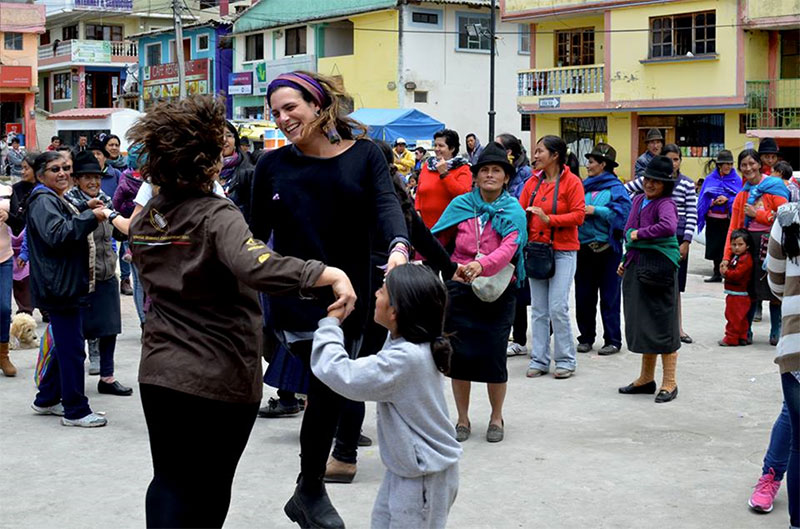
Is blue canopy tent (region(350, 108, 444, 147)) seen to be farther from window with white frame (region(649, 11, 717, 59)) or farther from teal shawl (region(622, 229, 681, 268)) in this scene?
teal shawl (region(622, 229, 681, 268))

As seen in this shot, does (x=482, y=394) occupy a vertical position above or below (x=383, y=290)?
below

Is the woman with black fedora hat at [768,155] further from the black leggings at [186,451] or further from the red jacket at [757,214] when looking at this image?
the black leggings at [186,451]

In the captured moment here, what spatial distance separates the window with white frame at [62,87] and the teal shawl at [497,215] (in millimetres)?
61267

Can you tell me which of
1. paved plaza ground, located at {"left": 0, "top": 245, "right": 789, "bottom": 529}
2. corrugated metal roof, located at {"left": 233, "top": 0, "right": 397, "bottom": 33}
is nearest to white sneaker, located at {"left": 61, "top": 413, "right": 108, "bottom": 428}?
paved plaza ground, located at {"left": 0, "top": 245, "right": 789, "bottom": 529}

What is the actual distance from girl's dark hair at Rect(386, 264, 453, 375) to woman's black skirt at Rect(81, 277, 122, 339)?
460cm

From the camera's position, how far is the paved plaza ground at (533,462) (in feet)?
18.4

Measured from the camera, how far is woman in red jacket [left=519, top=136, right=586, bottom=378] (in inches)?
362

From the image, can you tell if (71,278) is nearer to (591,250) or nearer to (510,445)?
(510,445)

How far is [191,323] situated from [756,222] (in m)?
8.28

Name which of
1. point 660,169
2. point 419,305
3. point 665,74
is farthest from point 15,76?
point 419,305

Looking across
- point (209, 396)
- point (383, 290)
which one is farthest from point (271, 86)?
point (209, 396)

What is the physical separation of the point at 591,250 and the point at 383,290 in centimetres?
658

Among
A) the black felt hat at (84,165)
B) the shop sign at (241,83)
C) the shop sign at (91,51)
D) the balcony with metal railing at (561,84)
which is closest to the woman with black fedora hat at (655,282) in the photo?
the black felt hat at (84,165)

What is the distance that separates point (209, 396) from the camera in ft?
12.6
